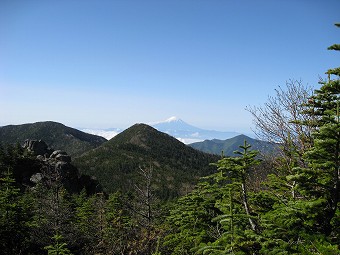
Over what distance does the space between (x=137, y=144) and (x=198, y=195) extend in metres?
174

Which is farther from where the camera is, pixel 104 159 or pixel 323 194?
pixel 104 159

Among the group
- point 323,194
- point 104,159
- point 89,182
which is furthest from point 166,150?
point 323,194

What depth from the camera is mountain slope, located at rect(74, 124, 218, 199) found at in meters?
124

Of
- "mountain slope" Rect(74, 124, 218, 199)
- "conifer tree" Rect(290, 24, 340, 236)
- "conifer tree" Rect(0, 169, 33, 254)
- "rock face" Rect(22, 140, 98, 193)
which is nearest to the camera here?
"conifer tree" Rect(290, 24, 340, 236)

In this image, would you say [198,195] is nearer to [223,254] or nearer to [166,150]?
[223,254]

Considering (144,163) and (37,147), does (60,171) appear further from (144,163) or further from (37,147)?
(144,163)

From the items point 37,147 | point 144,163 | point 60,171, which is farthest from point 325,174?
point 144,163

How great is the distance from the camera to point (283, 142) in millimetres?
14805

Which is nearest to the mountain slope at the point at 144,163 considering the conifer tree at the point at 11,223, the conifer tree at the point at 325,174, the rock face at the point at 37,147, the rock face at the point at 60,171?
the rock face at the point at 37,147

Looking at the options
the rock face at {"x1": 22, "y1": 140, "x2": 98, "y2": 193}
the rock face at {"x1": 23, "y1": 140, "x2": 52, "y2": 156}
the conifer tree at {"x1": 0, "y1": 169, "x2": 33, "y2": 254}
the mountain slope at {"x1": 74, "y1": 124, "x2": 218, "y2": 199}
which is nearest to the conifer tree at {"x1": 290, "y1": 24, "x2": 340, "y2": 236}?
the conifer tree at {"x1": 0, "y1": 169, "x2": 33, "y2": 254}

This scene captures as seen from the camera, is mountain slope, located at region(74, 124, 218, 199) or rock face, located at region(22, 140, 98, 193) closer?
rock face, located at region(22, 140, 98, 193)

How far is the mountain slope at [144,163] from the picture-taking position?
4894 inches

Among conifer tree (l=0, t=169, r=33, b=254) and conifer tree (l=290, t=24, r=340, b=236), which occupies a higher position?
conifer tree (l=290, t=24, r=340, b=236)

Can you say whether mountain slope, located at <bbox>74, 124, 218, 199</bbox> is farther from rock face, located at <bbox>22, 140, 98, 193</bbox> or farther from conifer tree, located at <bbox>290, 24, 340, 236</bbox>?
conifer tree, located at <bbox>290, 24, 340, 236</bbox>
